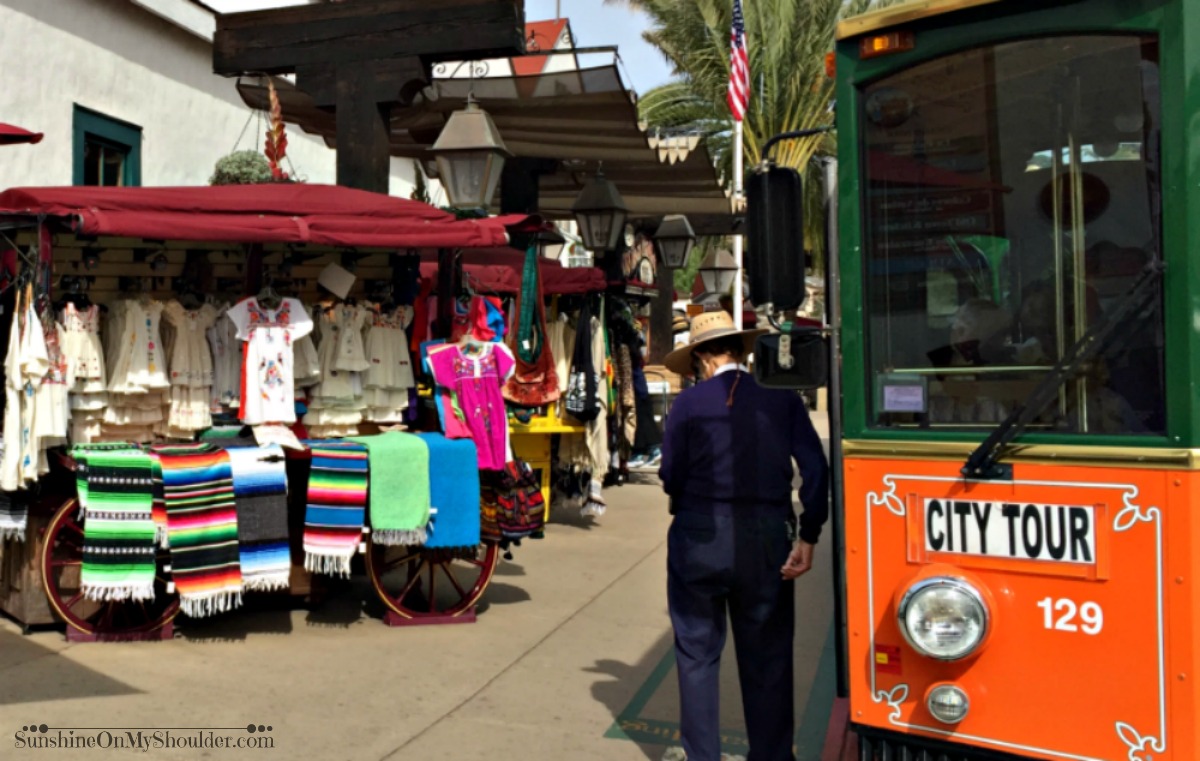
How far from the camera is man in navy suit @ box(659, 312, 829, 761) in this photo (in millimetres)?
4418

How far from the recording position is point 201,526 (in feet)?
20.6

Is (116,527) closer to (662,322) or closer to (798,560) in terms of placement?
(798,560)

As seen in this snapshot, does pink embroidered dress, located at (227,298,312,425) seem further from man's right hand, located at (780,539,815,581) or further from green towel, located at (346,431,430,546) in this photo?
man's right hand, located at (780,539,815,581)

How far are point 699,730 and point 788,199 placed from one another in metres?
2.07

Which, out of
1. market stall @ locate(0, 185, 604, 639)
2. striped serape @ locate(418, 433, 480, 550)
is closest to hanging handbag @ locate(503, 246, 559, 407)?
market stall @ locate(0, 185, 604, 639)

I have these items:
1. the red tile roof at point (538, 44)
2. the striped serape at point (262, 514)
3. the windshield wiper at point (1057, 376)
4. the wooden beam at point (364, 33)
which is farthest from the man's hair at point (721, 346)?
the red tile roof at point (538, 44)

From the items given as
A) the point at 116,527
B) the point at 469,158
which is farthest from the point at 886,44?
the point at 469,158

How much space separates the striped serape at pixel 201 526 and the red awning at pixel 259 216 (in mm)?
1195

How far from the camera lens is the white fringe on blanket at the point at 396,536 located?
678 centimetres

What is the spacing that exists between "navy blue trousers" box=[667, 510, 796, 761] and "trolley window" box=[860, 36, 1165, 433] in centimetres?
114

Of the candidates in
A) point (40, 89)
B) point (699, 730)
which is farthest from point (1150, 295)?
point (40, 89)

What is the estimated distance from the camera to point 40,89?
10.2 meters

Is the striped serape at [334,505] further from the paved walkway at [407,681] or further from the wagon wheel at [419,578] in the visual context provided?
the paved walkway at [407,681]

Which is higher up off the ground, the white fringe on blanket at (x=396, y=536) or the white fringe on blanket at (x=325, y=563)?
the white fringe on blanket at (x=396, y=536)
